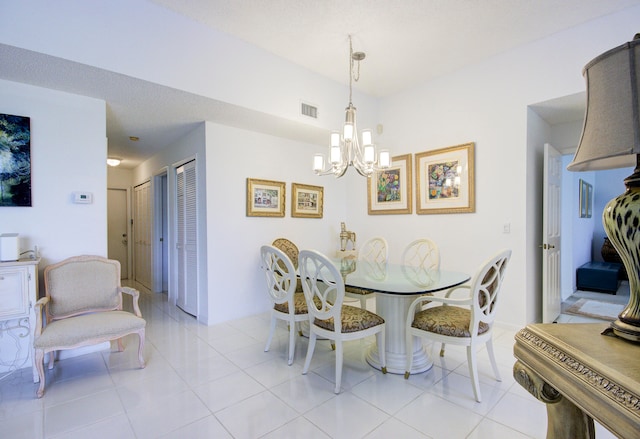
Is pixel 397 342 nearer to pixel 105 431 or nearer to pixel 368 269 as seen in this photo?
pixel 368 269

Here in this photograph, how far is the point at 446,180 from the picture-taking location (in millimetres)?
3750

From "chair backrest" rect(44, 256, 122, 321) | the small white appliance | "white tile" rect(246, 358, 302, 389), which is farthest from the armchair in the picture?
"white tile" rect(246, 358, 302, 389)

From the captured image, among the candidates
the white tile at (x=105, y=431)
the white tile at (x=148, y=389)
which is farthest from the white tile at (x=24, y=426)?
the white tile at (x=148, y=389)

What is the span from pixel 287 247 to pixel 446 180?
7.22ft

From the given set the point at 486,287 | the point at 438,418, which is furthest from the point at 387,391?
the point at 486,287

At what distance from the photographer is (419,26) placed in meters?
2.85

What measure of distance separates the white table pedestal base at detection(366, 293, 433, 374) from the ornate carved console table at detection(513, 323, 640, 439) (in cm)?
161

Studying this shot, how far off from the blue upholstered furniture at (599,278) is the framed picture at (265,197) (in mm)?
5130

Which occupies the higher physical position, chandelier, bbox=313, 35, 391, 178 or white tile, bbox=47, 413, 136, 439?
chandelier, bbox=313, 35, 391, 178

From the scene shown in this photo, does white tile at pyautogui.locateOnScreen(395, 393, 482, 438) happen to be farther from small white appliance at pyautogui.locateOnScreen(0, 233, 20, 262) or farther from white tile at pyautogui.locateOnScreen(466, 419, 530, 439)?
small white appliance at pyautogui.locateOnScreen(0, 233, 20, 262)

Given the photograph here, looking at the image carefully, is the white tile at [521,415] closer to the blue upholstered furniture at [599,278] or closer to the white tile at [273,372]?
the white tile at [273,372]

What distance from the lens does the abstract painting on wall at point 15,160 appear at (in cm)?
243

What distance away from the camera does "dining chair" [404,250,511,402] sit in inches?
77.7

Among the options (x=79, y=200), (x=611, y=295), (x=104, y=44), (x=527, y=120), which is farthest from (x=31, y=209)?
(x=611, y=295)
